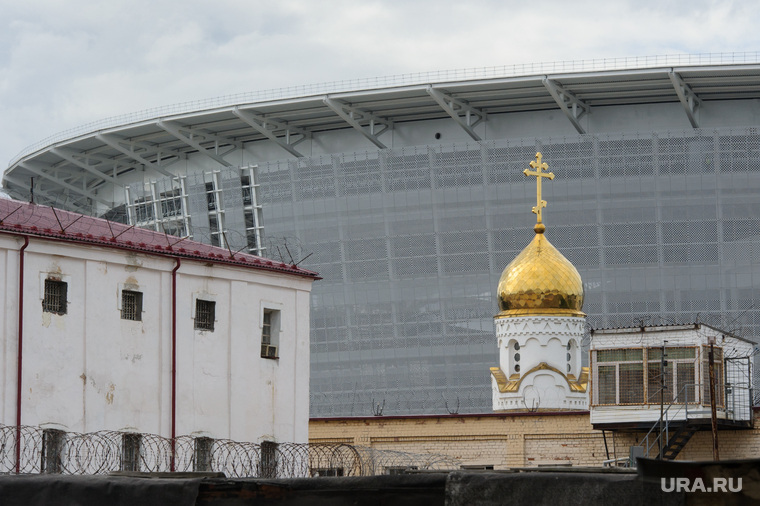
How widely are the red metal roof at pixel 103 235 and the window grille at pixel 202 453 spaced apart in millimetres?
3829

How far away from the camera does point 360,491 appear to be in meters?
9.70

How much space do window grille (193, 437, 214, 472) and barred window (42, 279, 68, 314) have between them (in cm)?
397

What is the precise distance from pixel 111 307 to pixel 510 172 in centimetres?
3510

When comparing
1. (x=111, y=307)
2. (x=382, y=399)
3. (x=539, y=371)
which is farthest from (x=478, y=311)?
(x=111, y=307)

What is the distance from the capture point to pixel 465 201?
62.4 metres

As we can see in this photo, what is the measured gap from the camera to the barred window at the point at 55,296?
90.9 ft

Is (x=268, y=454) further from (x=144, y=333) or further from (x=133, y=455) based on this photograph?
(x=144, y=333)

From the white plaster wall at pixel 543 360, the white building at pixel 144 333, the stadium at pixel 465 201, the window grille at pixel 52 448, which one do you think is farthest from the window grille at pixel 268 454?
the stadium at pixel 465 201

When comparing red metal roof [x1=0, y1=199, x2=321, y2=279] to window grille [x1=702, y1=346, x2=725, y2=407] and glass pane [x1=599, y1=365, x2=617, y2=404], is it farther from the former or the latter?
window grille [x1=702, y1=346, x2=725, y2=407]

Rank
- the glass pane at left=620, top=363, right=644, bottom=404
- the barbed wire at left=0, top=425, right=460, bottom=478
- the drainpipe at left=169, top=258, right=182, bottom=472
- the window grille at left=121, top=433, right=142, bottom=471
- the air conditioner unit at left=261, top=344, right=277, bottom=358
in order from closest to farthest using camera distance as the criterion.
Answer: the barbed wire at left=0, top=425, right=460, bottom=478 < the window grille at left=121, top=433, right=142, bottom=471 < the drainpipe at left=169, top=258, right=182, bottom=472 < the air conditioner unit at left=261, top=344, right=277, bottom=358 < the glass pane at left=620, top=363, right=644, bottom=404

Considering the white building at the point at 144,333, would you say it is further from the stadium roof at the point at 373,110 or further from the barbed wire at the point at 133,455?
the stadium roof at the point at 373,110

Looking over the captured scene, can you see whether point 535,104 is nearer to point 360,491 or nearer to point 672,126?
point 672,126

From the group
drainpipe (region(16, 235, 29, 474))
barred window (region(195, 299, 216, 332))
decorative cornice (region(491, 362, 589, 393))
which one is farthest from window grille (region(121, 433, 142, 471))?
decorative cornice (region(491, 362, 589, 393))

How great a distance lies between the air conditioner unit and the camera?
31.6 meters
